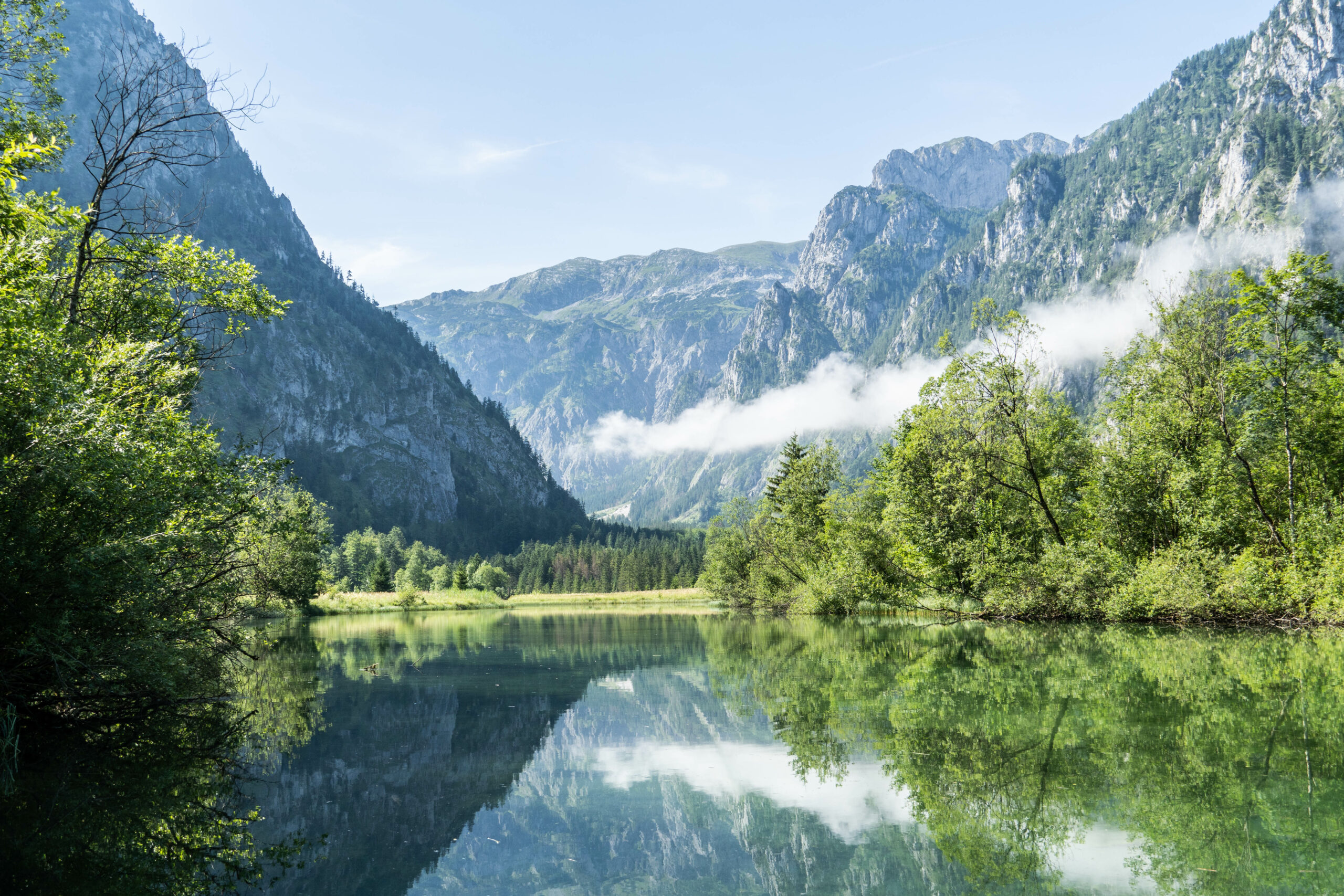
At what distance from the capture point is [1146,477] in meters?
38.9

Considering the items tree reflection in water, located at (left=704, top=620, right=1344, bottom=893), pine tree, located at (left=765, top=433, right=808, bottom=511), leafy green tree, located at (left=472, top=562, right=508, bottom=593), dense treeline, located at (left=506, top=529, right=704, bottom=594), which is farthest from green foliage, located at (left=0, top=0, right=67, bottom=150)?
dense treeline, located at (left=506, top=529, right=704, bottom=594)

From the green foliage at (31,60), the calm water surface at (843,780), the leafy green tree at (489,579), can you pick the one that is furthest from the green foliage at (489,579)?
the green foliage at (31,60)

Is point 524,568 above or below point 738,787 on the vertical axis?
below

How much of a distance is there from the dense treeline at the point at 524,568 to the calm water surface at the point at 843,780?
9885 cm

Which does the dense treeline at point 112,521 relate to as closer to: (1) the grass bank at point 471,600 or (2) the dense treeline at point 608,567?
(1) the grass bank at point 471,600

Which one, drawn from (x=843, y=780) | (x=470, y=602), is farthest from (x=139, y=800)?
(x=470, y=602)

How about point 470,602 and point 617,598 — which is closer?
point 470,602

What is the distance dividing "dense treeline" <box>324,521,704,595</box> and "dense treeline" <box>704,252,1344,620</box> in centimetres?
8621

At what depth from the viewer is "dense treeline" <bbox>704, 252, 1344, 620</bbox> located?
3325 centimetres

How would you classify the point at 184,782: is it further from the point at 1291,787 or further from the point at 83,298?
the point at 1291,787

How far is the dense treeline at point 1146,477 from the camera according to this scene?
33.2 meters

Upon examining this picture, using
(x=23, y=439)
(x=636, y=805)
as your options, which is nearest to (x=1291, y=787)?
(x=636, y=805)

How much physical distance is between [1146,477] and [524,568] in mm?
160973

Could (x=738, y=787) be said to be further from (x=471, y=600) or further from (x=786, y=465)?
(x=471, y=600)
